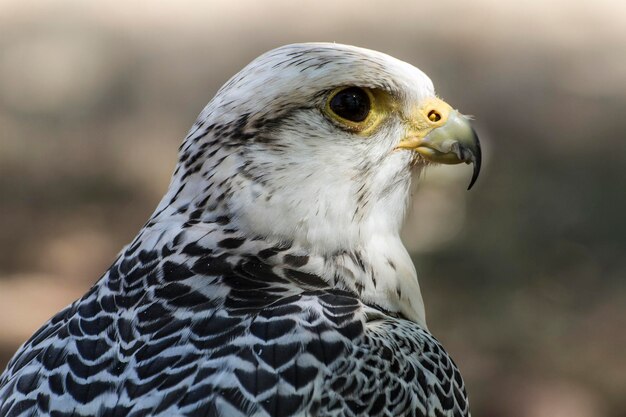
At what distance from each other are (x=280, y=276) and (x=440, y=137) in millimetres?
795

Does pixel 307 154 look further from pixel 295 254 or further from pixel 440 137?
pixel 440 137

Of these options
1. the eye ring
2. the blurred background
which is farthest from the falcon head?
the blurred background

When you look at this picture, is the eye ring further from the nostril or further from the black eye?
the nostril

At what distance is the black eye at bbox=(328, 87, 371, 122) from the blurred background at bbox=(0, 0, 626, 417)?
3.80 metres

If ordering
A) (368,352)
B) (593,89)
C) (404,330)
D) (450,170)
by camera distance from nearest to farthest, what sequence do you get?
(368,352) < (404,330) < (450,170) < (593,89)

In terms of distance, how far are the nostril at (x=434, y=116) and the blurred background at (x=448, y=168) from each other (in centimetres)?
359

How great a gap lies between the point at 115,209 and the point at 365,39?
267 cm

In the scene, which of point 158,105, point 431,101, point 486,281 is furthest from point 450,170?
point 431,101

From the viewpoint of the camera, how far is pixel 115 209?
354 inches

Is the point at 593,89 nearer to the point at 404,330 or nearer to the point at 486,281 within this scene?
the point at 486,281

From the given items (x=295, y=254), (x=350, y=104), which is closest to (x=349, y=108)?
(x=350, y=104)

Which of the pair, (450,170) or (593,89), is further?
(593,89)

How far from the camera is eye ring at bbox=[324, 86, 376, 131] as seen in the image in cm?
348

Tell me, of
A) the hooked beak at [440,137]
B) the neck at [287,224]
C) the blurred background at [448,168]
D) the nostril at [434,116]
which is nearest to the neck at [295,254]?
the neck at [287,224]
